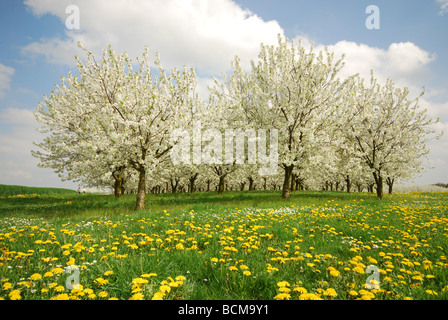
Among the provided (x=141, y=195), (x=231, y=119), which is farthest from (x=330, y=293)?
(x=231, y=119)

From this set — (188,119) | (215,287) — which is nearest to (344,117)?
(188,119)

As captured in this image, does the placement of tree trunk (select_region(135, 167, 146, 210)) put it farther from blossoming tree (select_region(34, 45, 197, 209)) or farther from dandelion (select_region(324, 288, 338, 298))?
dandelion (select_region(324, 288, 338, 298))

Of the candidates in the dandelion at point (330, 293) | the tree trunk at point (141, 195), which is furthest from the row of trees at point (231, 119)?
the dandelion at point (330, 293)

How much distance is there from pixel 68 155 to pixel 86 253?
20106mm

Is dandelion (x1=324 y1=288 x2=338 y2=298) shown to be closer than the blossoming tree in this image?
Yes

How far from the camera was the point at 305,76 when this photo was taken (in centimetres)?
1781

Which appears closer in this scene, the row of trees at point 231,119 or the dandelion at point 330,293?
the dandelion at point 330,293

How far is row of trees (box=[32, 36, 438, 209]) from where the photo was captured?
13.6 meters

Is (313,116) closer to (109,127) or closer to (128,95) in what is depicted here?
(128,95)

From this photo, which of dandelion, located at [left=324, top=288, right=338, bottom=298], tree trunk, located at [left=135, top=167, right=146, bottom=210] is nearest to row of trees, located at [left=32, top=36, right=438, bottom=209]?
tree trunk, located at [left=135, top=167, right=146, bottom=210]

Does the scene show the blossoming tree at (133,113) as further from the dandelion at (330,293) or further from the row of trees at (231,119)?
the dandelion at (330,293)

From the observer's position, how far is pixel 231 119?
69.1ft

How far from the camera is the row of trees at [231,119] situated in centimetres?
1357
